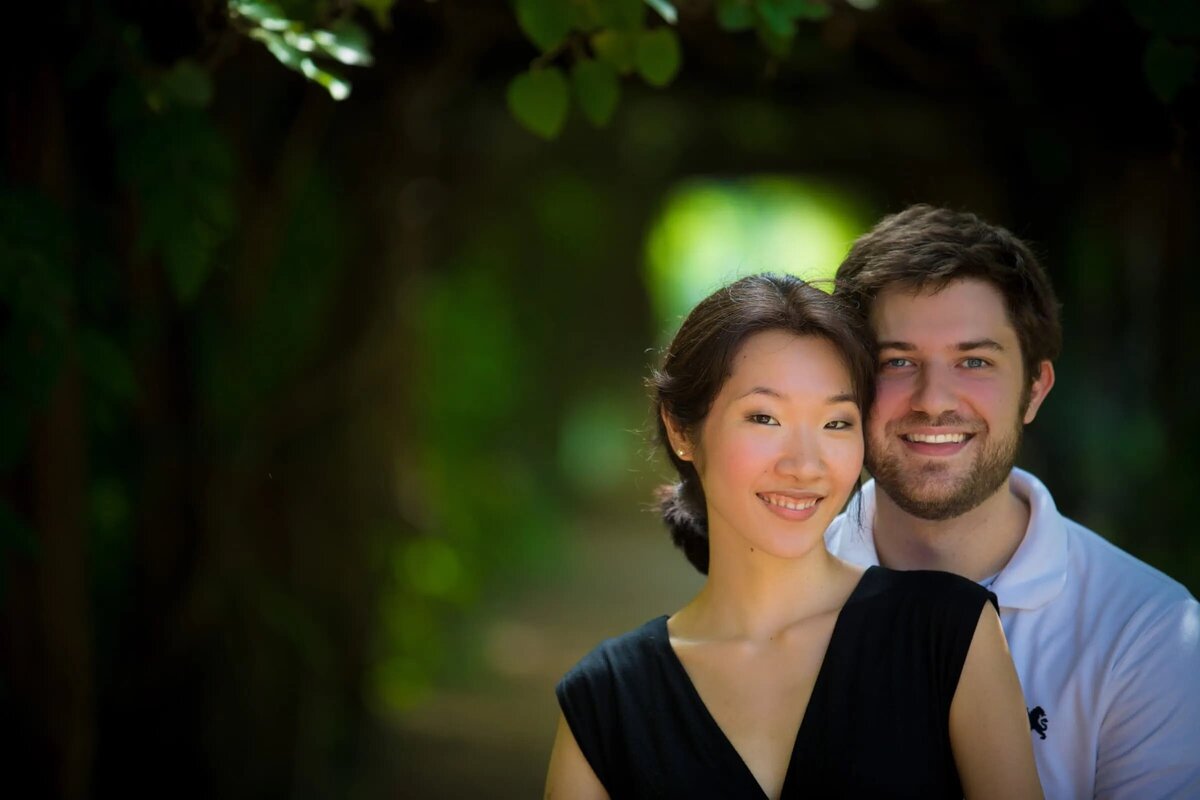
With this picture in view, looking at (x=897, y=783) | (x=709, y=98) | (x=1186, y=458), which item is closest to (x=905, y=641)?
(x=897, y=783)

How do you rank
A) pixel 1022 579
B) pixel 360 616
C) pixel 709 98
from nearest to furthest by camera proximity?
pixel 1022 579 < pixel 360 616 < pixel 709 98

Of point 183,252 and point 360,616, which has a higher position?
point 183,252

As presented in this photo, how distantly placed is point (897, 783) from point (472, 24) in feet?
9.79

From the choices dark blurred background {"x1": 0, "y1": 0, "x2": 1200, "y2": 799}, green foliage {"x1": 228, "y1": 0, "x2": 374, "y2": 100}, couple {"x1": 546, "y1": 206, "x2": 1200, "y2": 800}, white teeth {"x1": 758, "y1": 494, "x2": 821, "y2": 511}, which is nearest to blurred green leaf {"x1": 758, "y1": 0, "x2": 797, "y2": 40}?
dark blurred background {"x1": 0, "y1": 0, "x2": 1200, "y2": 799}

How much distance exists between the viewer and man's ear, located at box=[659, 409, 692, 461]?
2.17m

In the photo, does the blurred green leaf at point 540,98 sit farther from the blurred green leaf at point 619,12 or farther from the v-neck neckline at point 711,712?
the v-neck neckline at point 711,712

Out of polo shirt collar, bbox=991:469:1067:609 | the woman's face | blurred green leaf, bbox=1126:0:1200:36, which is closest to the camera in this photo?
the woman's face

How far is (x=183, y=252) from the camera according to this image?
2896 millimetres

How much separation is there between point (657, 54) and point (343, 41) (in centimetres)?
63

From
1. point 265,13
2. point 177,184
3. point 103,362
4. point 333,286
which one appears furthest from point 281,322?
point 265,13

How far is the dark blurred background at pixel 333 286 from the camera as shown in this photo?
2924mm

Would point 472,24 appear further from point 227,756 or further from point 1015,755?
point 1015,755

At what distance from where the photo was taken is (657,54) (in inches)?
107

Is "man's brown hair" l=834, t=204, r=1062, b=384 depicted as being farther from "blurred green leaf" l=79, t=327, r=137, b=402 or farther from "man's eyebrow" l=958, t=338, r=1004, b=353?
"blurred green leaf" l=79, t=327, r=137, b=402
